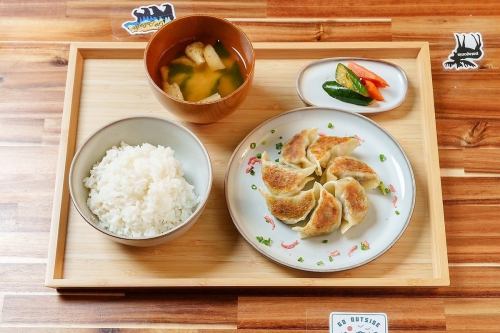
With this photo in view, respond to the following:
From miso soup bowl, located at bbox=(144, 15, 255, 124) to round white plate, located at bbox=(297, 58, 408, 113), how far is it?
0.26 meters

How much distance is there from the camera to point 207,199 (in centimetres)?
197

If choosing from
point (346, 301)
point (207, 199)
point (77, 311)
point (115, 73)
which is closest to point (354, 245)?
→ point (346, 301)

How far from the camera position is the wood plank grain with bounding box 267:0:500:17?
8.30 ft

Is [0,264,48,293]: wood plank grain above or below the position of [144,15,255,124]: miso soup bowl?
below

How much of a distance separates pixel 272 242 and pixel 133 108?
717 millimetres

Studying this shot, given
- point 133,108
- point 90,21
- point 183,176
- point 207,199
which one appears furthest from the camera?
point 90,21

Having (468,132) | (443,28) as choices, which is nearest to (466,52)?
(443,28)

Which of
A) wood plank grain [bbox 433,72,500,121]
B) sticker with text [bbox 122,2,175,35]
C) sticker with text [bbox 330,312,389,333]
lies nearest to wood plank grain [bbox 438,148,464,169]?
wood plank grain [bbox 433,72,500,121]

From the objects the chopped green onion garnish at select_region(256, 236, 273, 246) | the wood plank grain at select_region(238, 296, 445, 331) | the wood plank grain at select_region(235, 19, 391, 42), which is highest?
the wood plank grain at select_region(235, 19, 391, 42)

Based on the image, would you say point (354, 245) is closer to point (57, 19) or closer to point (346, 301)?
point (346, 301)

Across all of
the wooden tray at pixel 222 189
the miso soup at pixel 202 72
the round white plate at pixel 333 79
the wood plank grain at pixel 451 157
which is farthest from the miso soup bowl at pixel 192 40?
the wood plank grain at pixel 451 157

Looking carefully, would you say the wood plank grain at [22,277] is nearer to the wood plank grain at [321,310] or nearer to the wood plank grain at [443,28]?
the wood plank grain at [321,310]

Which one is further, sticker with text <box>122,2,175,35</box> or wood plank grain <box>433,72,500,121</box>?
sticker with text <box>122,2,175,35</box>

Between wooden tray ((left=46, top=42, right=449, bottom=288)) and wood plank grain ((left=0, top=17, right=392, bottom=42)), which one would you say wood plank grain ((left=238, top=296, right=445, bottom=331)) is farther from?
wood plank grain ((left=0, top=17, right=392, bottom=42))
